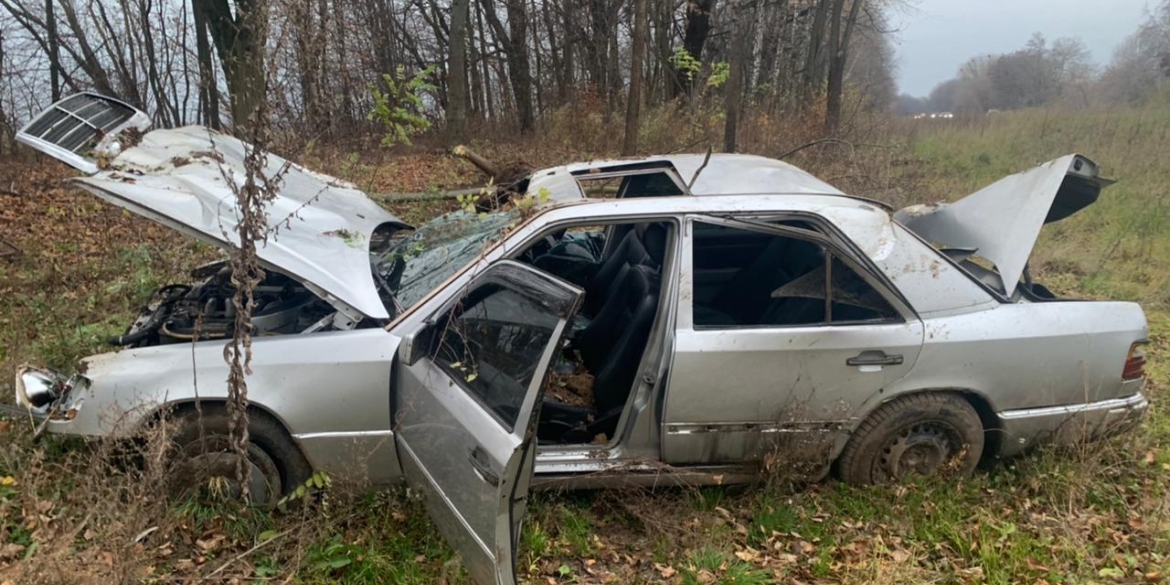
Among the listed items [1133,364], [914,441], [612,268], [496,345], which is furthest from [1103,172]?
[496,345]

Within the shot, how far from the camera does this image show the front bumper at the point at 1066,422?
3127 millimetres

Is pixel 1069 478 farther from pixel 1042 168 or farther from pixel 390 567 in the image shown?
pixel 390 567

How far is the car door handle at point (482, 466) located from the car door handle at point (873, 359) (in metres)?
1.67

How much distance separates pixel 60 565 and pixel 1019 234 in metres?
4.14

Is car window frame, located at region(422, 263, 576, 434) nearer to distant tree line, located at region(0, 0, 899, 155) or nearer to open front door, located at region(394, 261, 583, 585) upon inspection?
open front door, located at region(394, 261, 583, 585)

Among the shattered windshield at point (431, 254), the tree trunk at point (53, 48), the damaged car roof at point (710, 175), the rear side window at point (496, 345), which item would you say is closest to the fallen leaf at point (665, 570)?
the rear side window at point (496, 345)

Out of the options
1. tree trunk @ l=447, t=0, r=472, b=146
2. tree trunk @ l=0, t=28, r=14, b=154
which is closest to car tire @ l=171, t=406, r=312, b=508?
tree trunk @ l=447, t=0, r=472, b=146

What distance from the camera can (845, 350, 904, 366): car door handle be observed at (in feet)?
9.51

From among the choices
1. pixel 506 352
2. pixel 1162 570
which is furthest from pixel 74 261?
pixel 1162 570

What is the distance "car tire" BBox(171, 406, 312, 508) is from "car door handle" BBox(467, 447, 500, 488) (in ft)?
3.41

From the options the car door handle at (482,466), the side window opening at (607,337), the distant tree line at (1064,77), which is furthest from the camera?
the distant tree line at (1064,77)

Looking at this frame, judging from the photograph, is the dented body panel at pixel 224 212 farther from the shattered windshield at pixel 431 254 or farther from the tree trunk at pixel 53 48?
the tree trunk at pixel 53 48

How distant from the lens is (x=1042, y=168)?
10.8ft

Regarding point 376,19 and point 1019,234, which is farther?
point 376,19
